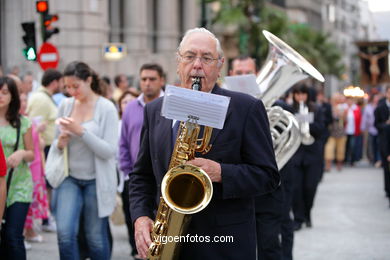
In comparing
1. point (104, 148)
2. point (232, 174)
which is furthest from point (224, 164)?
point (104, 148)

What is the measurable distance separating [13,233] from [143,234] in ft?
9.22

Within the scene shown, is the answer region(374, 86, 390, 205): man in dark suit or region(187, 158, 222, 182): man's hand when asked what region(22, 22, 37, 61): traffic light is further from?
region(187, 158, 222, 182): man's hand

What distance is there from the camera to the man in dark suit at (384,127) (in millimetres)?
14359

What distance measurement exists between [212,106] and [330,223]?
29.3 feet

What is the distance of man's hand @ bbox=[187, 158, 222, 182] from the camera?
417 cm

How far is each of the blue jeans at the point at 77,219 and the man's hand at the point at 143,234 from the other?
2.63 m

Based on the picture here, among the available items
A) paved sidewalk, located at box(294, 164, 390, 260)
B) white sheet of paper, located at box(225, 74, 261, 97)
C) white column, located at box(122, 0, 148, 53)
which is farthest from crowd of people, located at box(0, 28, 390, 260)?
white column, located at box(122, 0, 148, 53)

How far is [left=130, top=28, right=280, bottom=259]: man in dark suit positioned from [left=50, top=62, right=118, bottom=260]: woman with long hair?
8.49 feet

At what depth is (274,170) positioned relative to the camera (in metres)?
4.56

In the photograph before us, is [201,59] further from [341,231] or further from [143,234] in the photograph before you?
[341,231]

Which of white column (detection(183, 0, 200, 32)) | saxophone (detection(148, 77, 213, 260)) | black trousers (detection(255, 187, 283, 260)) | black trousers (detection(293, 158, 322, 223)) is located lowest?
black trousers (detection(293, 158, 322, 223))

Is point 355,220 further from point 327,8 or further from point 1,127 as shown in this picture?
point 327,8

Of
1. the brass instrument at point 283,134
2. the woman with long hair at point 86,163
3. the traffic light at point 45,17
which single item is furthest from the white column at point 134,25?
the woman with long hair at point 86,163

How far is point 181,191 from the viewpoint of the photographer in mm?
4160
